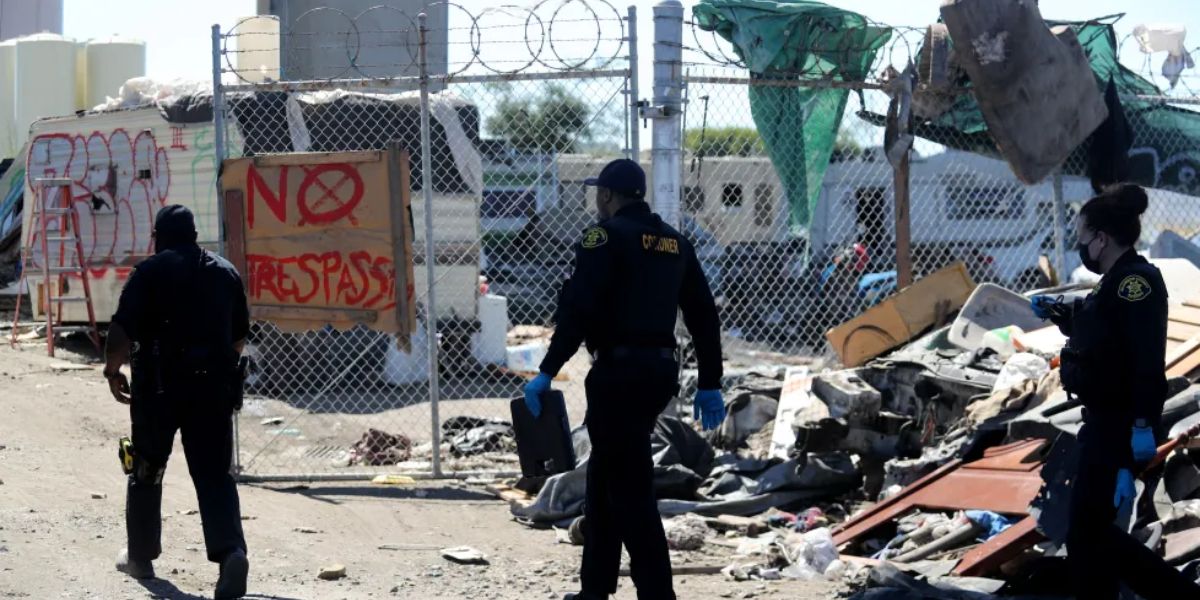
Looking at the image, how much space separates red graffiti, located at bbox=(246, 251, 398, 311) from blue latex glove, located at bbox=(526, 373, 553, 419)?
3.21 meters

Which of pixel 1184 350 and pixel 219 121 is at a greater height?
pixel 219 121

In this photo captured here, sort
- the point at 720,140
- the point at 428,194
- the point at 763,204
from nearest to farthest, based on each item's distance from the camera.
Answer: the point at 428,194, the point at 720,140, the point at 763,204

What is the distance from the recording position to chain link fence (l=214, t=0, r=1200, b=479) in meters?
8.86

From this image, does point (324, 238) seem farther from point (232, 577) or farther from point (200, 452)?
point (232, 577)

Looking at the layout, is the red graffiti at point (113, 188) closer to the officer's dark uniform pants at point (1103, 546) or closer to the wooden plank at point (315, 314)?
the wooden plank at point (315, 314)

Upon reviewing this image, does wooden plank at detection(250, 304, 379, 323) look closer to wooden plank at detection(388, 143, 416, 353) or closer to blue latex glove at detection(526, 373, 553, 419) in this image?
wooden plank at detection(388, 143, 416, 353)

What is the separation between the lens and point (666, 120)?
8.37 m

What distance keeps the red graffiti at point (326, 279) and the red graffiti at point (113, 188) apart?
19.8ft

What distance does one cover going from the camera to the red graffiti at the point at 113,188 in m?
14.3

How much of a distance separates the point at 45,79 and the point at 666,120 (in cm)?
2144

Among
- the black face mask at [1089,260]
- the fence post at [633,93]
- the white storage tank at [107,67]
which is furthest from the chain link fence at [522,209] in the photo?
the white storage tank at [107,67]

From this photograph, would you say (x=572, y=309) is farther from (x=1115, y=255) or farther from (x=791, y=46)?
(x=791, y=46)

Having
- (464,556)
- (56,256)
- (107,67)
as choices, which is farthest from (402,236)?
(107,67)

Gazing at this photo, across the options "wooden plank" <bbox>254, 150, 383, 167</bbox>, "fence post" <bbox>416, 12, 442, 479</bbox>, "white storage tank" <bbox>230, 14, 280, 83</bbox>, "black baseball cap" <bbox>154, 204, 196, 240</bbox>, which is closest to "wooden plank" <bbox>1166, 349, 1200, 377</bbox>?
"fence post" <bbox>416, 12, 442, 479</bbox>
